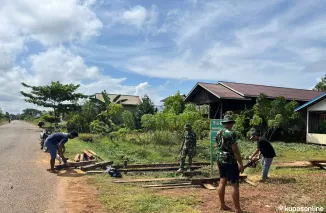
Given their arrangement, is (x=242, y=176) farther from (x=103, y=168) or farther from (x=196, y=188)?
(x=103, y=168)

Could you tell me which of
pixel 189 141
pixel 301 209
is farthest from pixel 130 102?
pixel 301 209

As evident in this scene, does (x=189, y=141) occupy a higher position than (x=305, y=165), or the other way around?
(x=189, y=141)

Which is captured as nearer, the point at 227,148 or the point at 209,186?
the point at 227,148

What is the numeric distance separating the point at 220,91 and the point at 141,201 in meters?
19.3

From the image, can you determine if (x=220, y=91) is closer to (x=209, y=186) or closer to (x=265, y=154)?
(x=265, y=154)

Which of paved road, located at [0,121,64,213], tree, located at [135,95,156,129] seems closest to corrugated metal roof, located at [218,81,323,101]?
tree, located at [135,95,156,129]

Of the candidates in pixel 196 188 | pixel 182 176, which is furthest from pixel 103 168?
pixel 196 188

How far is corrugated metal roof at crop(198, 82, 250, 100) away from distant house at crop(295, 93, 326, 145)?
4.75 m

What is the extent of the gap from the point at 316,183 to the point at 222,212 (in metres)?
3.89

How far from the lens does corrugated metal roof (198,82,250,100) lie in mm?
23280

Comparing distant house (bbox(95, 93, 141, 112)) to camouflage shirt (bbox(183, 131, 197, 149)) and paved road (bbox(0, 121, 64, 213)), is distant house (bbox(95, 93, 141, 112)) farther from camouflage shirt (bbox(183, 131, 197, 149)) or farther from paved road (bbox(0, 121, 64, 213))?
camouflage shirt (bbox(183, 131, 197, 149))

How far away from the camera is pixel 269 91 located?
26.7 metres

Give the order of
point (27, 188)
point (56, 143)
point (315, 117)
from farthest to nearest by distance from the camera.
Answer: point (315, 117), point (56, 143), point (27, 188)

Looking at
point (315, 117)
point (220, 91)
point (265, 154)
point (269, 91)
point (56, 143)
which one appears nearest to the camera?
point (265, 154)
